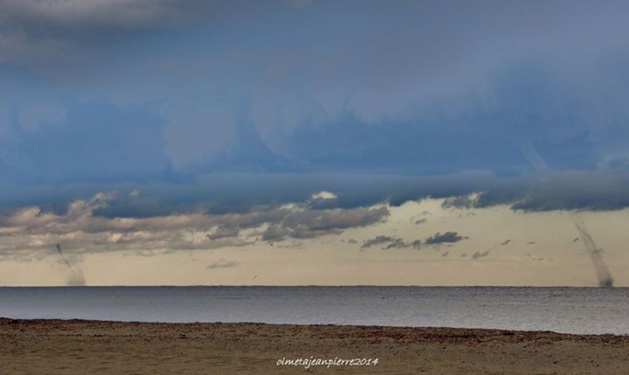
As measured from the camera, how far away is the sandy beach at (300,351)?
27125 mm

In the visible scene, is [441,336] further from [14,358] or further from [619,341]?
[14,358]

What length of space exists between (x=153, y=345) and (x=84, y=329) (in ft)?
35.2

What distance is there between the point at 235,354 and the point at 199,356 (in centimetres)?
146

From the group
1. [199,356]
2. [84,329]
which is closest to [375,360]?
[199,356]

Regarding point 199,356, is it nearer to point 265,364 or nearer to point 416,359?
point 265,364

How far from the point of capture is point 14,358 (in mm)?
29906

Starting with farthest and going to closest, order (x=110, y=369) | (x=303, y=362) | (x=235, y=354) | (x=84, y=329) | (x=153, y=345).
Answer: (x=84, y=329)
(x=153, y=345)
(x=235, y=354)
(x=303, y=362)
(x=110, y=369)

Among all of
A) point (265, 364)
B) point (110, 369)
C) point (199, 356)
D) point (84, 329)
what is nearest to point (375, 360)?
point (265, 364)

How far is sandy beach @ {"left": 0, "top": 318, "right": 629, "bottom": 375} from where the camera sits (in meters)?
27.1

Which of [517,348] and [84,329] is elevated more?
[84,329]

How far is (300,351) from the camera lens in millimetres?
32000

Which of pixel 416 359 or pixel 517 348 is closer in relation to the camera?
pixel 416 359

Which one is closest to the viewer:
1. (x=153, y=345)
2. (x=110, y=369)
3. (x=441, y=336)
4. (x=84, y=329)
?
(x=110, y=369)

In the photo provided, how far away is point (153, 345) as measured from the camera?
3422cm
